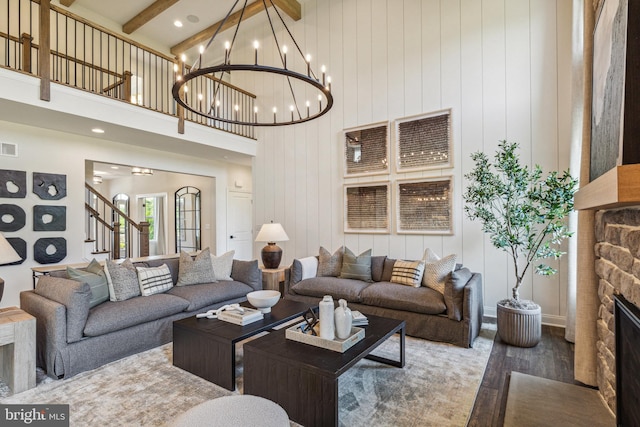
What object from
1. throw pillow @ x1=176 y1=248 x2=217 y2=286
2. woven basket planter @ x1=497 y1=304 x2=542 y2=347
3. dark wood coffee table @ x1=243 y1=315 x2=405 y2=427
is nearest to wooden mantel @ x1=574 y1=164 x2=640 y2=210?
dark wood coffee table @ x1=243 y1=315 x2=405 y2=427

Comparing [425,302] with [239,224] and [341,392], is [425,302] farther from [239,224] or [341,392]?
[239,224]

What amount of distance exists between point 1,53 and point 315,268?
20.0 feet

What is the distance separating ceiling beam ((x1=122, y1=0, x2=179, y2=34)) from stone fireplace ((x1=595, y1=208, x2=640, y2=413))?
272 inches

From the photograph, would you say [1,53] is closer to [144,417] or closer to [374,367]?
[144,417]

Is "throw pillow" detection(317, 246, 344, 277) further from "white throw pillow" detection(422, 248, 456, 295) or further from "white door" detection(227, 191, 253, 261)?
"white door" detection(227, 191, 253, 261)

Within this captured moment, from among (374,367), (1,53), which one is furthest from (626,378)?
(1,53)

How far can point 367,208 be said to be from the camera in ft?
16.2

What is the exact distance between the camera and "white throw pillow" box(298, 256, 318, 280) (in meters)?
4.34

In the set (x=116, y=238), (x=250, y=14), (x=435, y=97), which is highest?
(x=250, y=14)

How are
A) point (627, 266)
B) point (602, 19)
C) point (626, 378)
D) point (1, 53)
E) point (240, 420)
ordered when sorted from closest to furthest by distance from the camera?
point (240, 420), point (626, 378), point (627, 266), point (602, 19), point (1, 53)

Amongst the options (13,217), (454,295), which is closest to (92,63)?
(13,217)

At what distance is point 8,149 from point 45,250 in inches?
58.8

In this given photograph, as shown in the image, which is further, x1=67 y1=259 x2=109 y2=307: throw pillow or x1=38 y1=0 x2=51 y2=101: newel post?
x1=38 y1=0 x2=51 y2=101: newel post

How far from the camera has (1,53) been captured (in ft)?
16.9
